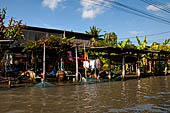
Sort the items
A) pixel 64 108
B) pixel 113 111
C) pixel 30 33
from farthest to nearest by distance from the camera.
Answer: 1. pixel 30 33
2. pixel 64 108
3. pixel 113 111

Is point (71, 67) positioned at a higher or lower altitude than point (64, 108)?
higher

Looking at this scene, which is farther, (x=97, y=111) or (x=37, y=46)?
(x=37, y=46)

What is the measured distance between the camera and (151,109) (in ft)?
19.2

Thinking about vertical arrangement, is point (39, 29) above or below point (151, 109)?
above

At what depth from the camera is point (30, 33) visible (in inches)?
982

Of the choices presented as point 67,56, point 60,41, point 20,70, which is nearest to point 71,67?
point 67,56

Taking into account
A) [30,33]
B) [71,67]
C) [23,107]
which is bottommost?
[23,107]

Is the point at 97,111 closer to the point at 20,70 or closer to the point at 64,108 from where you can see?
the point at 64,108

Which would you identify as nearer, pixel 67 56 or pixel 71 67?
pixel 67 56

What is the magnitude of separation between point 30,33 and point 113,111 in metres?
21.5

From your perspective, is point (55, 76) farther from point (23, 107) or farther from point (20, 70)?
point (23, 107)

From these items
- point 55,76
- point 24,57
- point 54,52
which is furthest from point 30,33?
point 55,76

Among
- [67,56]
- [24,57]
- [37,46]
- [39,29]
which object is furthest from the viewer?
[39,29]

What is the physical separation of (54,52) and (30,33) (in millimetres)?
7846
